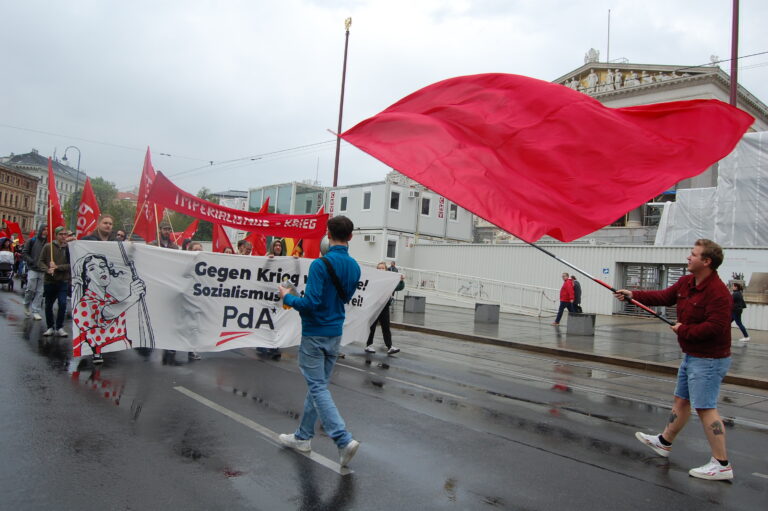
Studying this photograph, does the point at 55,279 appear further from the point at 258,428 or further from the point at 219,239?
the point at 258,428

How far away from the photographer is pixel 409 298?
2127 centimetres

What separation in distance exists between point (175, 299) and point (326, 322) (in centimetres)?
467

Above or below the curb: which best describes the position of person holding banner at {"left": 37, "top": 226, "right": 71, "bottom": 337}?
above

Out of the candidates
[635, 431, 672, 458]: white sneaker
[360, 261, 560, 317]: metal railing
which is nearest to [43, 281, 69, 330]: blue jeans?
[635, 431, 672, 458]: white sneaker

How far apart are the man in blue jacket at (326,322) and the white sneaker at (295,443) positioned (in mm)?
25

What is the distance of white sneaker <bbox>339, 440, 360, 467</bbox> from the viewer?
434 centimetres

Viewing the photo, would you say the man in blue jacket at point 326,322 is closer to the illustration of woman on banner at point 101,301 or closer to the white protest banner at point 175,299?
the white protest banner at point 175,299

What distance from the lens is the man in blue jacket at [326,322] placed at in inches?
173

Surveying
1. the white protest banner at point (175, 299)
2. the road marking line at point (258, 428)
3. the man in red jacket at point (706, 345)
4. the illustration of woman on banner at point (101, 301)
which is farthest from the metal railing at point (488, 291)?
the road marking line at point (258, 428)

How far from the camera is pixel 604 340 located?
15.7 m

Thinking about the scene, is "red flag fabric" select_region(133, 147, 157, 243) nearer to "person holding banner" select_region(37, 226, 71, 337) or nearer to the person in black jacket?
"person holding banner" select_region(37, 226, 71, 337)

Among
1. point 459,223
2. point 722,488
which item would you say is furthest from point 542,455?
point 459,223

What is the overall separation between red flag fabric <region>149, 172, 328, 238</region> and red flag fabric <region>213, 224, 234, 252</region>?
181 cm

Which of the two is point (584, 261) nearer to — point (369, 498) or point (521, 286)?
point (521, 286)
